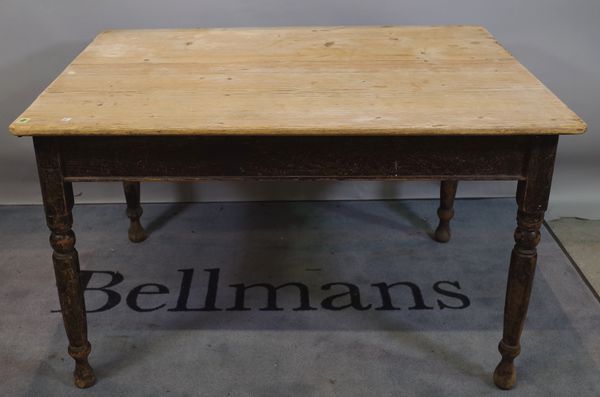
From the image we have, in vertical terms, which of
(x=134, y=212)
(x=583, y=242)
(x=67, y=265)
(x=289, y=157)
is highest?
(x=289, y=157)

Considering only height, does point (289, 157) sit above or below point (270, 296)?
above

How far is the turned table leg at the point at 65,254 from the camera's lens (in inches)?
67.9

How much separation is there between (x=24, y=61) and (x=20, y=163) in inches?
15.3

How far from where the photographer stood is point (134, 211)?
261cm

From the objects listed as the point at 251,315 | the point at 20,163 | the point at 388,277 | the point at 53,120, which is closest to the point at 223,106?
the point at 53,120

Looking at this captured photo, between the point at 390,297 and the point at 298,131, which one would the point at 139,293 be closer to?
the point at 390,297

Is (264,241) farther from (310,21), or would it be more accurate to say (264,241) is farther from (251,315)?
(310,21)

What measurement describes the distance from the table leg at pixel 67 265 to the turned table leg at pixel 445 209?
3.89ft

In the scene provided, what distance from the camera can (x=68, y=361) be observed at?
6.88 feet

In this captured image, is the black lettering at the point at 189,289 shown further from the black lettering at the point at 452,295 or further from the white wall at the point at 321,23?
the white wall at the point at 321,23

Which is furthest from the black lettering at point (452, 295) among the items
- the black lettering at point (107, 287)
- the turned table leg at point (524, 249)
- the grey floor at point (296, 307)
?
the black lettering at point (107, 287)

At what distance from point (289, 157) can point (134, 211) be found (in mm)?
1019

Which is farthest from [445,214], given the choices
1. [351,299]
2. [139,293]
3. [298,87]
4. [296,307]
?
[139,293]

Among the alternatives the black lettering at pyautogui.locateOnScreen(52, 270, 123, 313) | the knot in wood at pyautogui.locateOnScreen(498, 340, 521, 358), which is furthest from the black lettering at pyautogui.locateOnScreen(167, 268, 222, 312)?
the knot in wood at pyautogui.locateOnScreen(498, 340, 521, 358)
